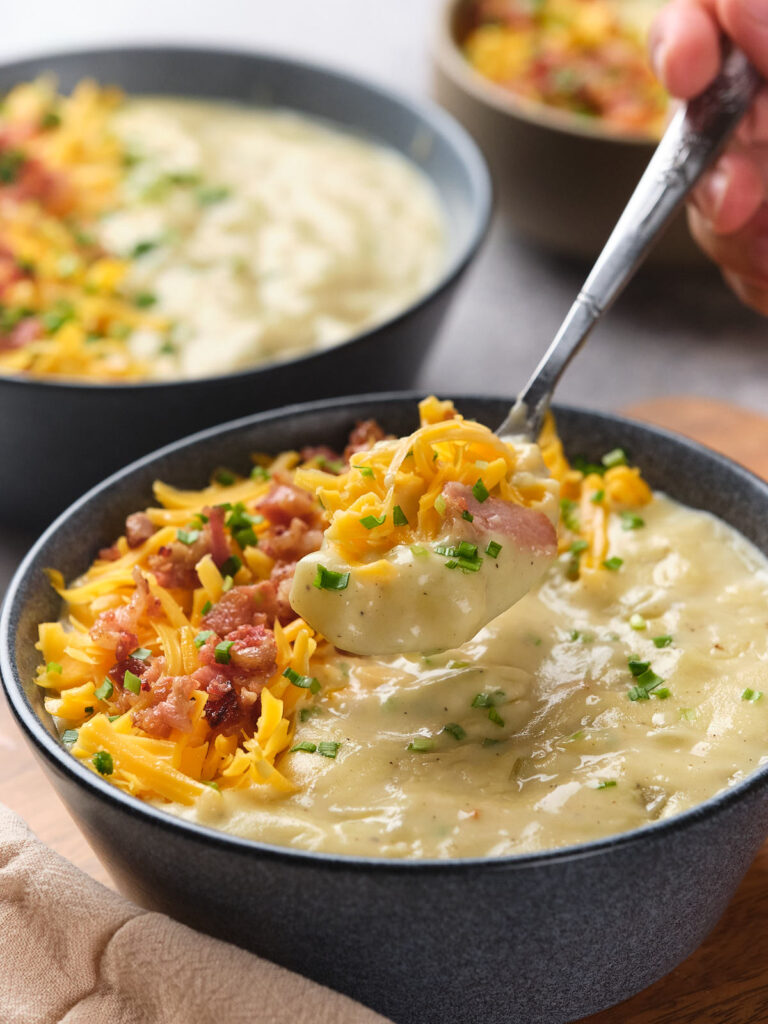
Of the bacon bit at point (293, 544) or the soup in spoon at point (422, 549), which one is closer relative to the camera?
the soup in spoon at point (422, 549)

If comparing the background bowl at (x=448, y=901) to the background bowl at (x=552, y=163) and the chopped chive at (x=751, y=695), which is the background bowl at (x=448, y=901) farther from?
the background bowl at (x=552, y=163)

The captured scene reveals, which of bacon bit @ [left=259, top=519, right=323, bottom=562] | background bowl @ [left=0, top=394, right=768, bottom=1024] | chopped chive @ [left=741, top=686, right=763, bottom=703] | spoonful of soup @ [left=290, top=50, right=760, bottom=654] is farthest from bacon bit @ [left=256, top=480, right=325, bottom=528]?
chopped chive @ [left=741, top=686, right=763, bottom=703]

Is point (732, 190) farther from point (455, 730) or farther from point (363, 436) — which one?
point (455, 730)

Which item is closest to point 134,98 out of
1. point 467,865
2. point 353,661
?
point 353,661

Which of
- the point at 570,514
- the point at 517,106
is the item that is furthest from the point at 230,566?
the point at 517,106

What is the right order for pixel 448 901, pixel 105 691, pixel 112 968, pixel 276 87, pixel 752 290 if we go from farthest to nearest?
pixel 276 87, pixel 752 290, pixel 105 691, pixel 112 968, pixel 448 901

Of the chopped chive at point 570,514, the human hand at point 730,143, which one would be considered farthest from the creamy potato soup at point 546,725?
the human hand at point 730,143
